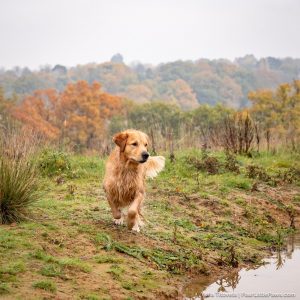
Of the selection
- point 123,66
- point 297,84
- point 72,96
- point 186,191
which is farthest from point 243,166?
point 123,66

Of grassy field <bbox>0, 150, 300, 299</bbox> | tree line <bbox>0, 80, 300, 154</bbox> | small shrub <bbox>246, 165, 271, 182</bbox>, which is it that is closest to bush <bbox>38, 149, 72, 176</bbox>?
grassy field <bbox>0, 150, 300, 299</bbox>

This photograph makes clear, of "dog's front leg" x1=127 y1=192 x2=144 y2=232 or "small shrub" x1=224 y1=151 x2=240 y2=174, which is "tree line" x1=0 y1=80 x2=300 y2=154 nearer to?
"small shrub" x1=224 y1=151 x2=240 y2=174

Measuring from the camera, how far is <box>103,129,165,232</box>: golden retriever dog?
762cm

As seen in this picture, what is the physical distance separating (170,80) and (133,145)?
105m

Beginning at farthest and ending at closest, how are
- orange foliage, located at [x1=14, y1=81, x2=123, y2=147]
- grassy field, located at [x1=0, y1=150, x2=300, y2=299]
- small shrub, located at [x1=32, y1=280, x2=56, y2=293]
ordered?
orange foliage, located at [x1=14, y1=81, x2=123, y2=147] → grassy field, located at [x1=0, y1=150, x2=300, y2=299] → small shrub, located at [x1=32, y1=280, x2=56, y2=293]

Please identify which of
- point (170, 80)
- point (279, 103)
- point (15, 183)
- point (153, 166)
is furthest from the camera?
point (170, 80)

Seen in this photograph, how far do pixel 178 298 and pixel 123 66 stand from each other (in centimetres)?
10684

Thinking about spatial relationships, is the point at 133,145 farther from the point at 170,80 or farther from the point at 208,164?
the point at 170,80

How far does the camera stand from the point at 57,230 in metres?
7.03

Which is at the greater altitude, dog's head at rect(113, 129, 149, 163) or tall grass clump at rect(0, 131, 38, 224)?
dog's head at rect(113, 129, 149, 163)

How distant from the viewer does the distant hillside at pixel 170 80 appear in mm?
96750

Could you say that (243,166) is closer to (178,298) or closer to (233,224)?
(233,224)

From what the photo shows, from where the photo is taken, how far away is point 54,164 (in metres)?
12.2

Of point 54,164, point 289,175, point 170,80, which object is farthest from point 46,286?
point 170,80
